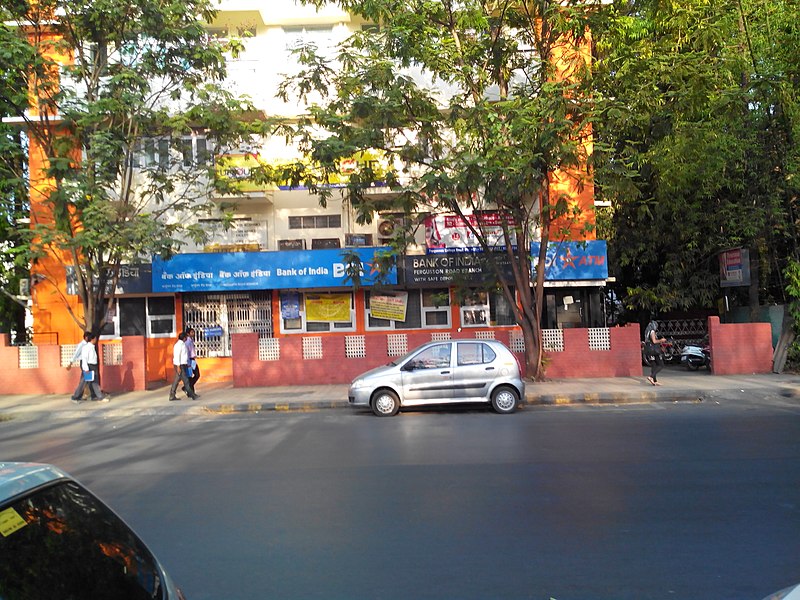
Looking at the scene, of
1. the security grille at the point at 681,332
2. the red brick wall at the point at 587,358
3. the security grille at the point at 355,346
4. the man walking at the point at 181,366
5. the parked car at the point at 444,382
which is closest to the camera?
the parked car at the point at 444,382

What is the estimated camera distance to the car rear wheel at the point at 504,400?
12.9 metres

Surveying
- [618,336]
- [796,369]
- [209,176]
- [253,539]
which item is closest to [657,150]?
[618,336]

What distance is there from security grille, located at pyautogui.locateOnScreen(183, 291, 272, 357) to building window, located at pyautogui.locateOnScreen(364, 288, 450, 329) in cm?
320

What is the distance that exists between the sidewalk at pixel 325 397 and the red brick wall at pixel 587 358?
639 millimetres

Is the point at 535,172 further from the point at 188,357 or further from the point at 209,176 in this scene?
the point at 188,357

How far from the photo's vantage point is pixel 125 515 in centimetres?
625

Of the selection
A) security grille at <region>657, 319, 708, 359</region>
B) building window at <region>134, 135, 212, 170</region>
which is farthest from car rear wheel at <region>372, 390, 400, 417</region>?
security grille at <region>657, 319, 708, 359</region>

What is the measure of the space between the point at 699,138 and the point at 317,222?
11294 mm

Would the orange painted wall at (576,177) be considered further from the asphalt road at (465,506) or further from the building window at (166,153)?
the building window at (166,153)

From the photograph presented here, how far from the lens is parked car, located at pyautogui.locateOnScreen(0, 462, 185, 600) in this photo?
1797 mm

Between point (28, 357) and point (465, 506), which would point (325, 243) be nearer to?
point (28, 357)

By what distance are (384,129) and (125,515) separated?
1091 cm

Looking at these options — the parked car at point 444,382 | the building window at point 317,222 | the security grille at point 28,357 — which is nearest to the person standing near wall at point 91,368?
the security grille at point 28,357

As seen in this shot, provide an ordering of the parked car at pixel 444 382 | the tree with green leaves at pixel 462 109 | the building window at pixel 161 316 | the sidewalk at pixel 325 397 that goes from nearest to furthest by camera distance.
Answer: the parked car at pixel 444 382 < the tree with green leaves at pixel 462 109 < the sidewalk at pixel 325 397 < the building window at pixel 161 316
